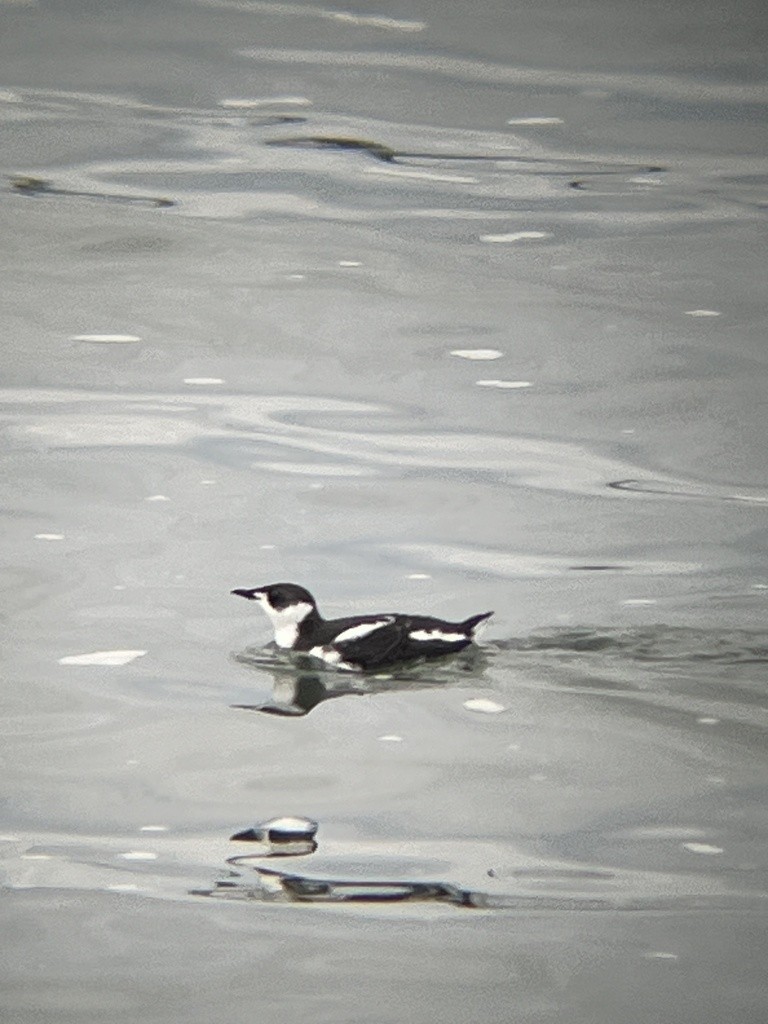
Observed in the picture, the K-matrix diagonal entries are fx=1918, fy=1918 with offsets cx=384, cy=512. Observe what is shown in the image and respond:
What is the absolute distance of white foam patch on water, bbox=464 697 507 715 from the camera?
614cm

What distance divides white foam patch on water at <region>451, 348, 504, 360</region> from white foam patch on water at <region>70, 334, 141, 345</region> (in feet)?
5.37

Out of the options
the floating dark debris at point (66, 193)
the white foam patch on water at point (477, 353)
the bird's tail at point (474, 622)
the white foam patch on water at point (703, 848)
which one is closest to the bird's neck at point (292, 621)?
the bird's tail at point (474, 622)

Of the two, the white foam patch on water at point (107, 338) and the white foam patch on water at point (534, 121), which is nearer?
the white foam patch on water at point (107, 338)

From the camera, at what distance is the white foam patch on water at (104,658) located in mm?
6534

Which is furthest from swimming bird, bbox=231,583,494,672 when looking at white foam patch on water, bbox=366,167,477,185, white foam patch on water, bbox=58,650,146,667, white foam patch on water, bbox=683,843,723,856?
white foam patch on water, bbox=366,167,477,185

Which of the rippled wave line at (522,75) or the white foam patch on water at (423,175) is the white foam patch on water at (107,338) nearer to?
the white foam patch on water at (423,175)

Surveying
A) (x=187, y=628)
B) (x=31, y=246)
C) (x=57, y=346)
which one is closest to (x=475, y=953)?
(x=187, y=628)

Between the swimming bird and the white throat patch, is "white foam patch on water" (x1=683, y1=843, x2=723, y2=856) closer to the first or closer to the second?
the swimming bird

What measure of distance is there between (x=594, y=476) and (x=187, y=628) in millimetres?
2411

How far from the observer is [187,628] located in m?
6.92

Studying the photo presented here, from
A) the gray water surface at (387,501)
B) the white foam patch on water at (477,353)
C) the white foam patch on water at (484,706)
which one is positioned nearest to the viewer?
the gray water surface at (387,501)

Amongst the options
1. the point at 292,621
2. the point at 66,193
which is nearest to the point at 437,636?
the point at 292,621

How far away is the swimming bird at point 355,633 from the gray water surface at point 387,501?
0.34 ft

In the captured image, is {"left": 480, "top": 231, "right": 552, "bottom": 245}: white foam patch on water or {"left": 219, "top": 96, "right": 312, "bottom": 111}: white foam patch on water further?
{"left": 219, "top": 96, "right": 312, "bottom": 111}: white foam patch on water
